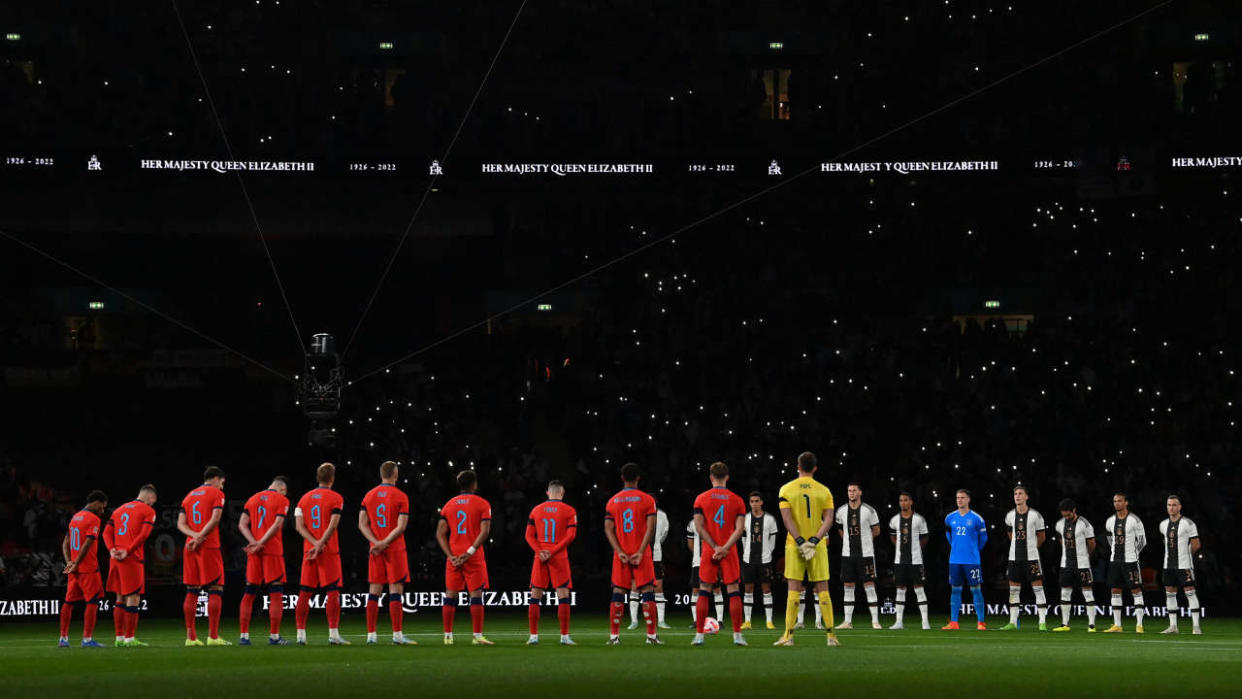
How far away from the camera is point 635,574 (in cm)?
1927

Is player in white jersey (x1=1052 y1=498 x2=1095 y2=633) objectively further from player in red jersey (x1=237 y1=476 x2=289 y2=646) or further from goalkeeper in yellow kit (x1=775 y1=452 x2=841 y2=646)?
player in red jersey (x1=237 y1=476 x2=289 y2=646)

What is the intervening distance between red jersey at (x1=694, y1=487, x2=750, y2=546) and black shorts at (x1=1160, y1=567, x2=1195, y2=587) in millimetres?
8626

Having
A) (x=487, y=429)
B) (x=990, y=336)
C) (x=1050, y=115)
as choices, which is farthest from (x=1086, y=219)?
(x=487, y=429)

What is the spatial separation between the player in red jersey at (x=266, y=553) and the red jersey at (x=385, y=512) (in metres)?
1.04

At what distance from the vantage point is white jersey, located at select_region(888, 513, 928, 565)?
2547 centimetres

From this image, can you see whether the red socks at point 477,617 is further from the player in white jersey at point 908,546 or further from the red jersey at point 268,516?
the player in white jersey at point 908,546

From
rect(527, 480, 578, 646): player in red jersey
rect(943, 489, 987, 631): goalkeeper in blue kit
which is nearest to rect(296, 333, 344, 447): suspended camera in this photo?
A: rect(527, 480, 578, 646): player in red jersey

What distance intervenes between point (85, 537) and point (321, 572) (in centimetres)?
313

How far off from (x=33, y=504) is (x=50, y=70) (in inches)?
509

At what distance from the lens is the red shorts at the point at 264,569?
19.8 metres

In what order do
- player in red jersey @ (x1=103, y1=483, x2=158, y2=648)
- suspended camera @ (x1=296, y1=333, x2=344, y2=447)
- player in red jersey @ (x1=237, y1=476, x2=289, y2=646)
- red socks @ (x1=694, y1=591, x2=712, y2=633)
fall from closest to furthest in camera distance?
red socks @ (x1=694, y1=591, x2=712, y2=633) < player in red jersey @ (x1=237, y1=476, x2=289, y2=646) < player in red jersey @ (x1=103, y1=483, x2=158, y2=648) < suspended camera @ (x1=296, y1=333, x2=344, y2=447)

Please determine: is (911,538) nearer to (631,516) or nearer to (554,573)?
(631,516)

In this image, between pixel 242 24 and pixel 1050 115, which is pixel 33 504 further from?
pixel 1050 115

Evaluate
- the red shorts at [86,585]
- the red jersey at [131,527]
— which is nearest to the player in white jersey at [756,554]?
the red jersey at [131,527]
